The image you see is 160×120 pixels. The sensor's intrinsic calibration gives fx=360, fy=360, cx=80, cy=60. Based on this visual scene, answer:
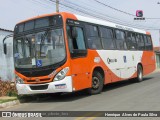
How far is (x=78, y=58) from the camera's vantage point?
521 inches

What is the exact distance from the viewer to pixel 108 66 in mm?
15766

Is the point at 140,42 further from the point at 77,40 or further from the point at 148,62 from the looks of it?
the point at 77,40

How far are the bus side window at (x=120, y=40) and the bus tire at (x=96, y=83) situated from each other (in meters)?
2.94

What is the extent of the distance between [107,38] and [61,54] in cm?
409

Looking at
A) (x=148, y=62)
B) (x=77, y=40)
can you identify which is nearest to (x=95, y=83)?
(x=77, y=40)

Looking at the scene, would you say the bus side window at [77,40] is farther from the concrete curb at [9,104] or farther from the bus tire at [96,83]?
the concrete curb at [9,104]

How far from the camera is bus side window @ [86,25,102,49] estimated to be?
1440 cm

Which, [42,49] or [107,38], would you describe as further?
[107,38]

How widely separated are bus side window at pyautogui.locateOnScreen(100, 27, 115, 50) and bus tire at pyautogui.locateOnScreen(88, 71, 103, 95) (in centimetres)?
155

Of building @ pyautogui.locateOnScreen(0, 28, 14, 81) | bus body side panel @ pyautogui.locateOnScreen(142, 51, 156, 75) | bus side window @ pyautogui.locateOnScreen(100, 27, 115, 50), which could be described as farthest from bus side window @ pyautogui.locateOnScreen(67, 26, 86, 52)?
bus body side panel @ pyautogui.locateOnScreen(142, 51, 156, 75)

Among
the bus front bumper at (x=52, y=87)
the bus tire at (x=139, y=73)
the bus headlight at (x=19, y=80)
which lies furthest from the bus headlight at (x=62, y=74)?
the bus tire at (x=139, y=73)

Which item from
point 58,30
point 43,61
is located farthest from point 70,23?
point 43,61

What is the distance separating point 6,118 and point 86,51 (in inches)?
193

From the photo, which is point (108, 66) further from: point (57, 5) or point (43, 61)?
point (57, 5)
